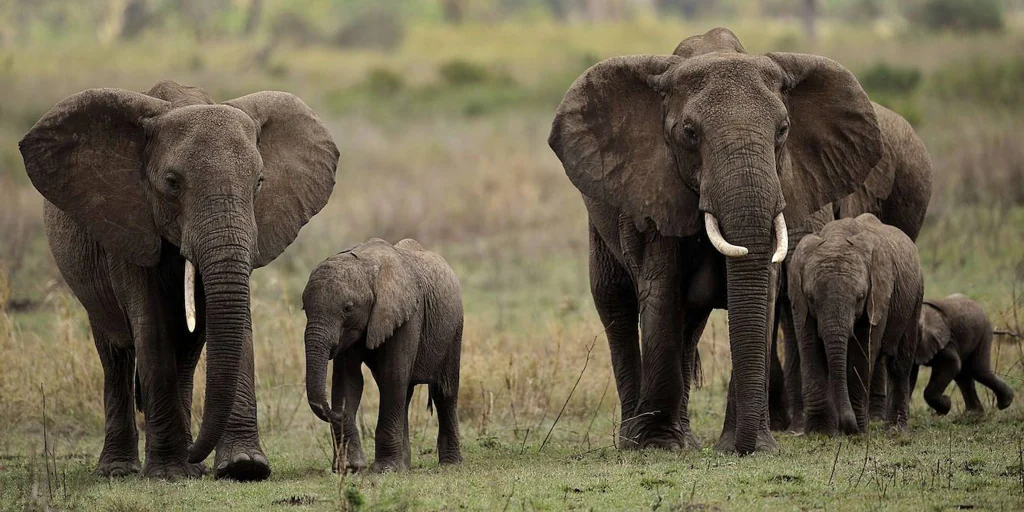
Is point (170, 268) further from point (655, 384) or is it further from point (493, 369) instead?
point (493, 369)

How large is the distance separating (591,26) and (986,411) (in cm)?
3697

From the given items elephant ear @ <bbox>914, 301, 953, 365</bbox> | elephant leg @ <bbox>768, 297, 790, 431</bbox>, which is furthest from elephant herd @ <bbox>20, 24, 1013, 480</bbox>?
elephant leg @ <bbox>768, 297, 790, 431</bbox>

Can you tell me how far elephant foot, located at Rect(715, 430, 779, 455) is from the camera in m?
9.46

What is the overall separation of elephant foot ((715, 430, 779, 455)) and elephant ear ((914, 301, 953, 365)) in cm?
283

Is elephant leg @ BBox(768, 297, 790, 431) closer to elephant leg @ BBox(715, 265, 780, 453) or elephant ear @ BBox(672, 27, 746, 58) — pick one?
elephant leg @ BBox(715, 265, 780, 453)

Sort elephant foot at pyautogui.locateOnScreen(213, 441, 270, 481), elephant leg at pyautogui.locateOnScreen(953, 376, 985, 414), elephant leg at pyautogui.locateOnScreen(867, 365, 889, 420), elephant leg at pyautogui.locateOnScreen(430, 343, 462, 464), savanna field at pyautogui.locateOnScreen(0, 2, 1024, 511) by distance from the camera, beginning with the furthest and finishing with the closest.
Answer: elephant leg at pyautogui.locateOnScreen(953, 376, 985, 414), elephant leg at pyautogui.locateOnScreen(867, 365, 889, 420), elephant leg at pyautogui.locateOnScreen(430, 343, 462, 464), elephant foot at pyautogui.locateOnScreen(213, 441, 270, 481), savanna field at pyautogui.locateOnScreen(0, 2, 1024, 511)

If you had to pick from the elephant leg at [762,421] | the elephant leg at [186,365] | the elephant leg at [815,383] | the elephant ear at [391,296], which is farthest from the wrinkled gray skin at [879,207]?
the elephant leg at [186,365]

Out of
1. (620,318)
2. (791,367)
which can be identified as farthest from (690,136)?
(791,367)

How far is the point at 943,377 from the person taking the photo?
12133mm

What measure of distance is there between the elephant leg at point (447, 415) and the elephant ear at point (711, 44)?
253 centimetres

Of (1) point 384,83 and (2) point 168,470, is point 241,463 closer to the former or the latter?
(2) point 168,470

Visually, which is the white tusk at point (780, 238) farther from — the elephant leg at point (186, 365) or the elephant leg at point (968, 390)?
the elephant leg at point (968, 390)

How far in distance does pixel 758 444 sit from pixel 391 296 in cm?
237

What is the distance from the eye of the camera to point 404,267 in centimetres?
1002
